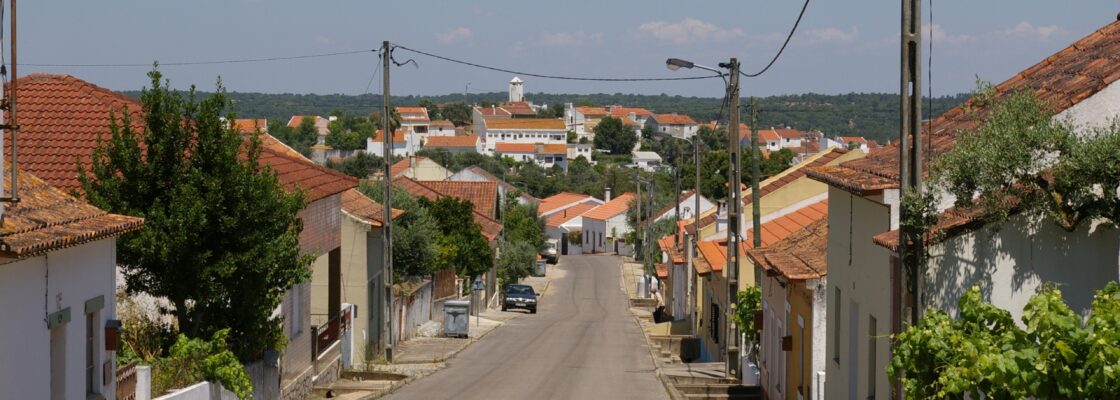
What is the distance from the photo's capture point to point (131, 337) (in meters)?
19.5

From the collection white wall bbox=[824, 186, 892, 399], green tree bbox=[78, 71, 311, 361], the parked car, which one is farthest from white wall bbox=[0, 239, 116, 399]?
the parked car

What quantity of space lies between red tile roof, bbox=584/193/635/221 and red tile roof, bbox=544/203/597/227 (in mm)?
3175

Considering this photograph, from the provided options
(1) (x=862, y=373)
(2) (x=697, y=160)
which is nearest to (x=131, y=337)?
(1) (x=862, y=373)

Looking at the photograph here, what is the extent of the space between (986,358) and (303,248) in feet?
64.1

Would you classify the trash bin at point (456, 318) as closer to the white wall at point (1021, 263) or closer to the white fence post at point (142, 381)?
the white fence post at point (142, 381)

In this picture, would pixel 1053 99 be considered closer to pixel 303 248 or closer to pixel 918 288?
pixel 918 288

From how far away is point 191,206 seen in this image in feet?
59.8

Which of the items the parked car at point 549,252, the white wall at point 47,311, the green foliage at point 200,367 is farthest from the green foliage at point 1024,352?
the parked car at point 549,252

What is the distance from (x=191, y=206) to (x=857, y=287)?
8.87 metres

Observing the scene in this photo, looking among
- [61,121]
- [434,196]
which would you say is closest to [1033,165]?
[61,121]

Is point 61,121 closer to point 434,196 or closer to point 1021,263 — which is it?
point 1021,263

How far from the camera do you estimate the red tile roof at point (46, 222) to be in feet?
38.6

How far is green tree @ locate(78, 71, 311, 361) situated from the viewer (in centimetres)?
1828

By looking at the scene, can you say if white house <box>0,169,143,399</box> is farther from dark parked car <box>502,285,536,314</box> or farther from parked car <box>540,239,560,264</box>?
parked car <box>540,239,560,264</box>
